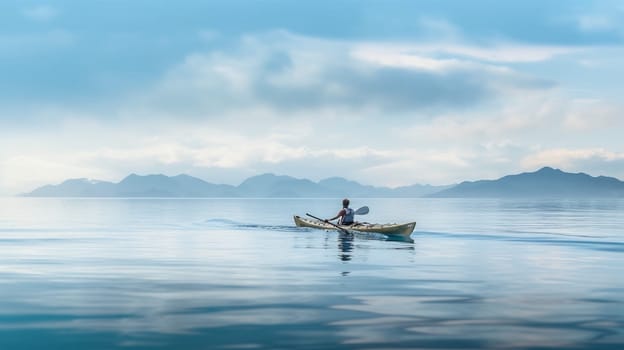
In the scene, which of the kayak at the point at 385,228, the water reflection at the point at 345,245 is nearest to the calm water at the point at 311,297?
the water reflection at the point at 345,245

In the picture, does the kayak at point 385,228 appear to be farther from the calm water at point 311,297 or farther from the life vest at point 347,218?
the calm water at point 311,297

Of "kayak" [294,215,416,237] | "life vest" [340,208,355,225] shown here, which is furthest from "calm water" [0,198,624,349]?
"life vest" [340,208,355,225]

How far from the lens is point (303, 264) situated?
3497 centimetres

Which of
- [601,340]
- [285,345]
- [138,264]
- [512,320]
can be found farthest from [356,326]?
[138,264]

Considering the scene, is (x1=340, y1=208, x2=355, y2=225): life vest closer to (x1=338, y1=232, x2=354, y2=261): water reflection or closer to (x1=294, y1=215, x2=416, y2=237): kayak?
(x1=294, y1=215, x2=416, y2=237): kayak

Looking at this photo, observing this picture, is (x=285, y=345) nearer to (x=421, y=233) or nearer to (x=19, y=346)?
(x=19, y=346)

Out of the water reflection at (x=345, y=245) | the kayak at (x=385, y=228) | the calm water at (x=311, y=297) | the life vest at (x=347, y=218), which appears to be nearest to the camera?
the calm water at (x=311, y=297)

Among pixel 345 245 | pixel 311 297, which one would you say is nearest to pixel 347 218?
pixel 345 245

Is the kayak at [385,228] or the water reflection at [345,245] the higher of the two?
the kayak at [385,228]

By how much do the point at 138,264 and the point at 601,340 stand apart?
74.4 feet

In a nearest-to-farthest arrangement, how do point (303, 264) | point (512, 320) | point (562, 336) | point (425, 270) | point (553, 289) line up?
point (562, 336), point (512, 320), point (553, 289), point (425, 270), point (303, 264)

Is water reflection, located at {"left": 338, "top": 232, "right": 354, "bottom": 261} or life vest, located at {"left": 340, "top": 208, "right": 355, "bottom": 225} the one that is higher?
life vest, located at {"left": 340, "top": 208, "right": 355, "bottom": 225}

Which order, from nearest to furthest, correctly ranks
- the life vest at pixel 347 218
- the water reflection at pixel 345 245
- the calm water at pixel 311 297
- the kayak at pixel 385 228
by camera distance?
the calm water at pixel 311 297, the water reflection at pixel 345 245, the kayak at pixel 385 228, the life vest at pixel 347 218

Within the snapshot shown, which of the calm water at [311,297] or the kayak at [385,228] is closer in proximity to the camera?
the calm water at [311,297]
